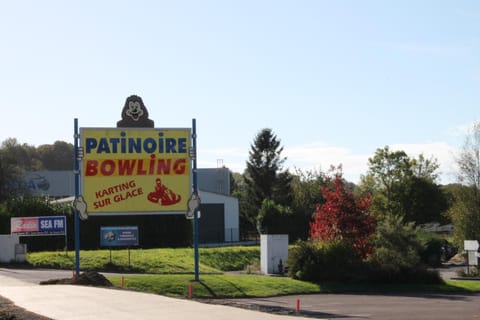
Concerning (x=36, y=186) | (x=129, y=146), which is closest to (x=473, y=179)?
(x=129, y=146)

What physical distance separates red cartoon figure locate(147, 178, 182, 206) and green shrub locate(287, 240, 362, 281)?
279 inches

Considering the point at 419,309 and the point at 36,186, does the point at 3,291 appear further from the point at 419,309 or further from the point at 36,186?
the point at 36,186

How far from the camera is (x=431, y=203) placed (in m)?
76.4

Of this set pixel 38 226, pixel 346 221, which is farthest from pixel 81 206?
pixel 38 226

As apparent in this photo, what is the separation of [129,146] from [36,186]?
7169 cm

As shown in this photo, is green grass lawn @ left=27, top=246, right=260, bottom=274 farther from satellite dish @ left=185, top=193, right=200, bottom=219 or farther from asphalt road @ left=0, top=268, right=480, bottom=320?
satellite dish @ left=185, top=193, right=200, bottom=219

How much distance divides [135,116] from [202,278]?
7.90m

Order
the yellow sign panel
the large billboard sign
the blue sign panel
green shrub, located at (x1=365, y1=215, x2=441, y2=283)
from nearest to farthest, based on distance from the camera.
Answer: the yellow sign panel < green shrub, located at (x1=365, y1=215, x2=441, y2=283) < the blue sign panel < the large billboard sign

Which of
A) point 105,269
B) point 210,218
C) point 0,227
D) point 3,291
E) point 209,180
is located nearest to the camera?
point 3,291

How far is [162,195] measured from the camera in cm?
2931

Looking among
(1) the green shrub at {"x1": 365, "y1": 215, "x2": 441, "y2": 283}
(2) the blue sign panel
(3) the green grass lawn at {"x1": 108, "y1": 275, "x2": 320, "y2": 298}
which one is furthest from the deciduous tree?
(2) the blue sign panel

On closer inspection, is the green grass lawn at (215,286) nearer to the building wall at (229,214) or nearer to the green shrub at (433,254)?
the green shrub at (433,254)

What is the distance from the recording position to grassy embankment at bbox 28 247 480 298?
90.6 ft

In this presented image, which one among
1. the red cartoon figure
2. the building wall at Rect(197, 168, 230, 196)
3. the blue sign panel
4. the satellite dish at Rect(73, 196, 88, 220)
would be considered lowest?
the blue sign panel
